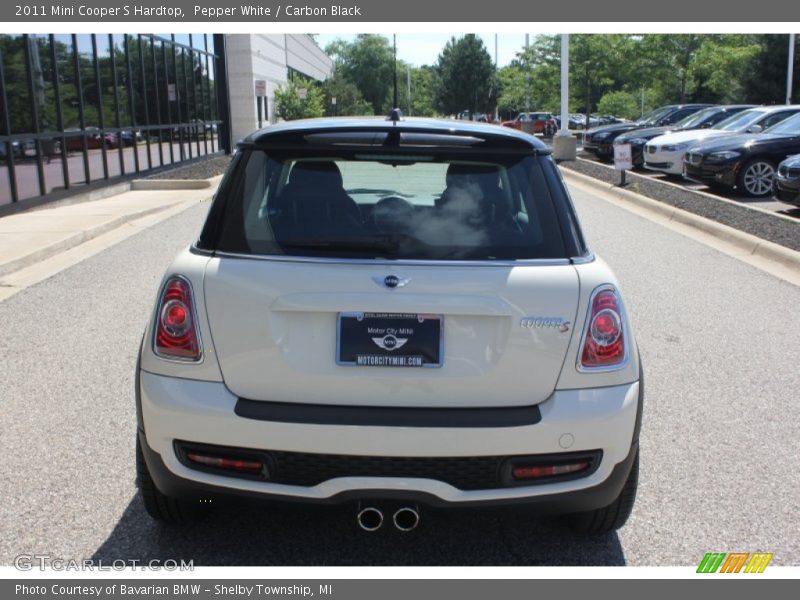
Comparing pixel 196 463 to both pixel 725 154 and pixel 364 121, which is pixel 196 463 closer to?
pixel 364 121

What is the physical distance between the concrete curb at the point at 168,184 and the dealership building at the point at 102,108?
505 mm

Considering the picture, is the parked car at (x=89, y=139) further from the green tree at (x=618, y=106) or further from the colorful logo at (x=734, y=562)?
the green tree at (x=618, y=106)

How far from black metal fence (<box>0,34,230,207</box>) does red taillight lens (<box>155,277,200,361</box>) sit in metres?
12.4

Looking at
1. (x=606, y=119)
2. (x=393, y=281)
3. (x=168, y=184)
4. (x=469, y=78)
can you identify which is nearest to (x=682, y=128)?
(x=168, y=184)

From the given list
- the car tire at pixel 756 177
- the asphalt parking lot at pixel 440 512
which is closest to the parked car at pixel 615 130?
the car tire at pixel 756 177

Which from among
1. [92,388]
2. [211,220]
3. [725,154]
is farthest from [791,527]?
[725,154]

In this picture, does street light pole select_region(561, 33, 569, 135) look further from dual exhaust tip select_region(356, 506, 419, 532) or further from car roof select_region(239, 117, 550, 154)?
dual exhaust tip select_region(356, 506, 419, 532)

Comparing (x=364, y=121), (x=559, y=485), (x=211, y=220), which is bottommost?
(x=559, y=485)

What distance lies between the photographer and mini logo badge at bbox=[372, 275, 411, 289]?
10.1ft

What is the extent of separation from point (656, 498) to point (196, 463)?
2091 mm

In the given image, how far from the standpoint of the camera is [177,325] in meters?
3.19

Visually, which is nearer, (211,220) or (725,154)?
(211,220)

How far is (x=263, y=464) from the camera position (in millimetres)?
3092

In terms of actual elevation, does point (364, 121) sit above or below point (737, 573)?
above
